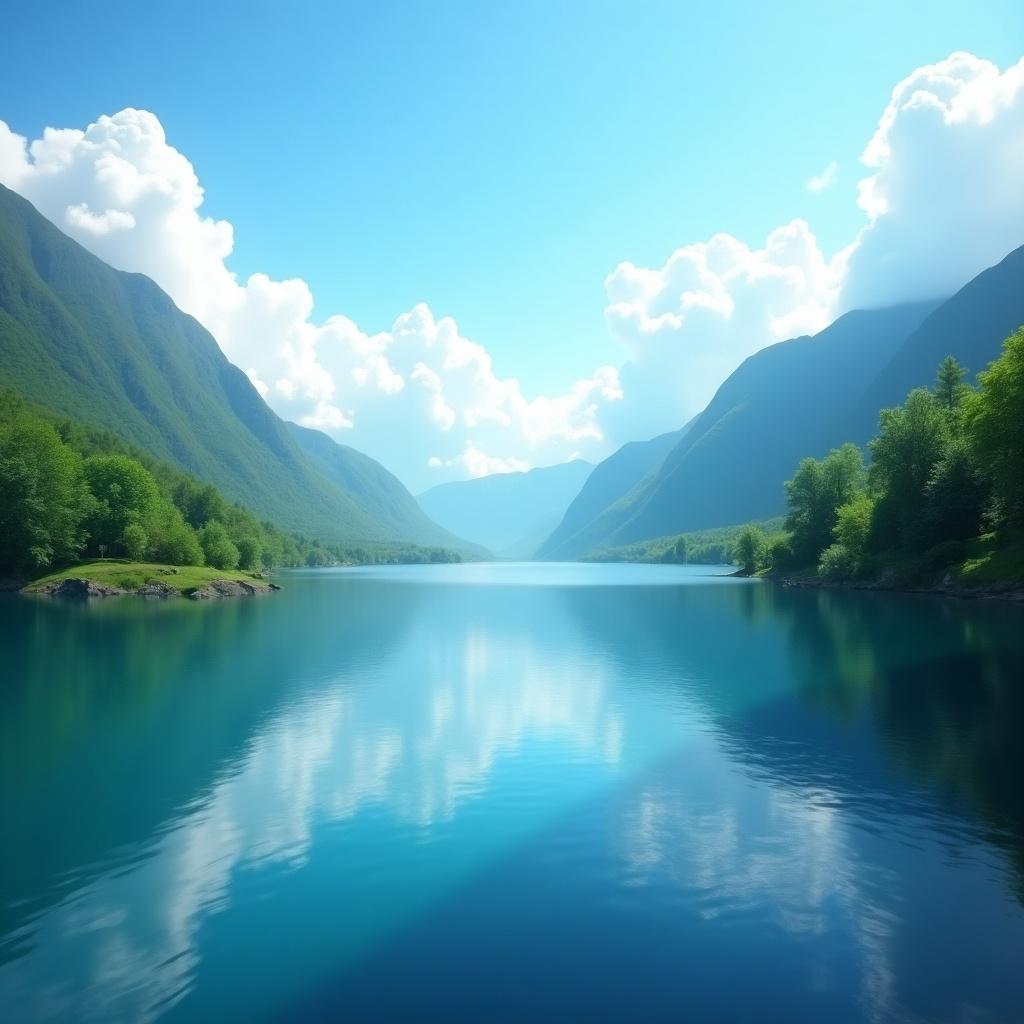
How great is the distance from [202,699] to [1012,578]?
3026 inches

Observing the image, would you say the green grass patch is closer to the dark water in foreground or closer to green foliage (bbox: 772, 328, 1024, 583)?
the dark water in foreground

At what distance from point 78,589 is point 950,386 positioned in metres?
135

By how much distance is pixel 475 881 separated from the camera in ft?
48.3

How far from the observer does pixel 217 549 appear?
439 feet

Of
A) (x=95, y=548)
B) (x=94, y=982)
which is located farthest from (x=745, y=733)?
(x=95, y=548)

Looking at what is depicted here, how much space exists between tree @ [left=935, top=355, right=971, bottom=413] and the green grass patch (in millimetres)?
118703

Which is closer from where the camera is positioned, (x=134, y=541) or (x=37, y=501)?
(x=37, y=501)

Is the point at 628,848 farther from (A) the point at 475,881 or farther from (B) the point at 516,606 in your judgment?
(B) the point at 516,606

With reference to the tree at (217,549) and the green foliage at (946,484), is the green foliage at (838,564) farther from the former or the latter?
the tree at (217,549)

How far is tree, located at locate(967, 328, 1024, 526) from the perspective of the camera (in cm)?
6650

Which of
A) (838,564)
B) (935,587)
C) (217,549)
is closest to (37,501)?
(217,549)

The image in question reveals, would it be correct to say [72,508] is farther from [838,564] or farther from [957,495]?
[957,495]

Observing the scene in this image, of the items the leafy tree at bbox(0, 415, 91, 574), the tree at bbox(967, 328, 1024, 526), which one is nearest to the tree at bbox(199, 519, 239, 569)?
the leafy tree at bbox(0, 415, 91, 574)

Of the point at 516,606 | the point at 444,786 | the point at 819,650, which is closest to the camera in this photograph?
the point at 444,786
